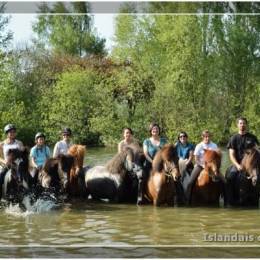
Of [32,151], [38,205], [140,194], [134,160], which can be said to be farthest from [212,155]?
[32,151]

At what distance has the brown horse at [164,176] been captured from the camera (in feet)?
36.7

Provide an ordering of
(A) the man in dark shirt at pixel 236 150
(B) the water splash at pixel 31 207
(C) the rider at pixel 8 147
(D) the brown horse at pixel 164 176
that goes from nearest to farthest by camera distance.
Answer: (B) the water splash at pixel 31 207, (D) the brown horse at pixel 164 176, (C) the rider at pixel 8 147, (A) the man in dark shirt at pixel 236 150

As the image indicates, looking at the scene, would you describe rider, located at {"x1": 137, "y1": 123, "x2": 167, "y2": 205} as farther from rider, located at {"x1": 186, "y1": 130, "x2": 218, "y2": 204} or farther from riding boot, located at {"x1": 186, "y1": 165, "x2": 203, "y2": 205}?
riding boot, located at {"x1": 186, "y1": 165, "x2": 203, "y2": 205}

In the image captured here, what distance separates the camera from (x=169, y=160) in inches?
440

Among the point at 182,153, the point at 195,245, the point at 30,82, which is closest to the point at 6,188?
the point at 182,153

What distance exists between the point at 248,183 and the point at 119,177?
9.70 ft

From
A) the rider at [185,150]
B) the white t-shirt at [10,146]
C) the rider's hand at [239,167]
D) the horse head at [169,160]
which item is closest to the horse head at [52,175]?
the white t-shirt at [10,146]

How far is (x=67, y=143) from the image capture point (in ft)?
41.8

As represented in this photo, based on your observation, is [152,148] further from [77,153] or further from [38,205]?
[38,205]

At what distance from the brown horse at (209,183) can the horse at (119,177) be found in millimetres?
1331

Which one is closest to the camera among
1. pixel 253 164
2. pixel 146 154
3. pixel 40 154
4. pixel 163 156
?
pixel 253 164

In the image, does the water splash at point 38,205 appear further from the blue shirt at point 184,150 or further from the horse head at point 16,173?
the blue shirt at point 184,150

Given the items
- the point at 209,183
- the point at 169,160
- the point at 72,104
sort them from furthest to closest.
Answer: the point at 72,104 < the point at 209,183 < the point at 169,160

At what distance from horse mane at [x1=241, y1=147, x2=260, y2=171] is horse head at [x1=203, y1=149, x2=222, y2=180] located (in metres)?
0.59
